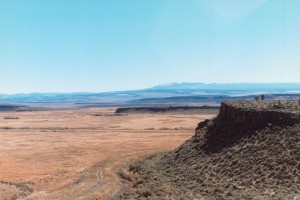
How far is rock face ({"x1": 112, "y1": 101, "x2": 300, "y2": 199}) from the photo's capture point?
32.9 metres

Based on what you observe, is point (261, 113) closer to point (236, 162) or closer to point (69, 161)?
point (236, 162)

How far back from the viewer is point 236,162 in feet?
125

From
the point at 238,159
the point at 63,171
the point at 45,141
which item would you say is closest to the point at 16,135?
the point at 45,141

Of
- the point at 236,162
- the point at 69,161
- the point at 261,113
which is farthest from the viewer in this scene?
the point at 69,161

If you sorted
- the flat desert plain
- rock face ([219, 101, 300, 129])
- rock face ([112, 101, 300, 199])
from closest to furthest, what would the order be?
rock face ([112, 101, 300, 199])
rock face ([219, 101, 300, 129])
the flat desert plain

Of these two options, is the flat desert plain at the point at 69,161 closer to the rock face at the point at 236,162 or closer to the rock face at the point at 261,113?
the rock face at the point at 236,162

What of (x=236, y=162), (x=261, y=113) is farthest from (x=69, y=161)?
(x=236, y=162)

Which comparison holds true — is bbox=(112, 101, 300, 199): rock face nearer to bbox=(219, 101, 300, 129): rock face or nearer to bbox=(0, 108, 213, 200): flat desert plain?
bbox=(219, 101, 300, 129): rock face

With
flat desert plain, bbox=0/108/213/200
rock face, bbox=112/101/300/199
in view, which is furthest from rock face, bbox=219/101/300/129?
flat desert plain, bbox=0/108/213/200

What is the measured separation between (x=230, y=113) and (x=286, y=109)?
6738 millimetres

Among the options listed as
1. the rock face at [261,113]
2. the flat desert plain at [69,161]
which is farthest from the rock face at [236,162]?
the flat desert plain at [69,161]

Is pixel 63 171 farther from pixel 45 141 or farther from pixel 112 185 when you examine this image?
pixel 45 141

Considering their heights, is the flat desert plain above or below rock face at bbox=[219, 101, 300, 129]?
below

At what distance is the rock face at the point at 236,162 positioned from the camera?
3291 centimetres
